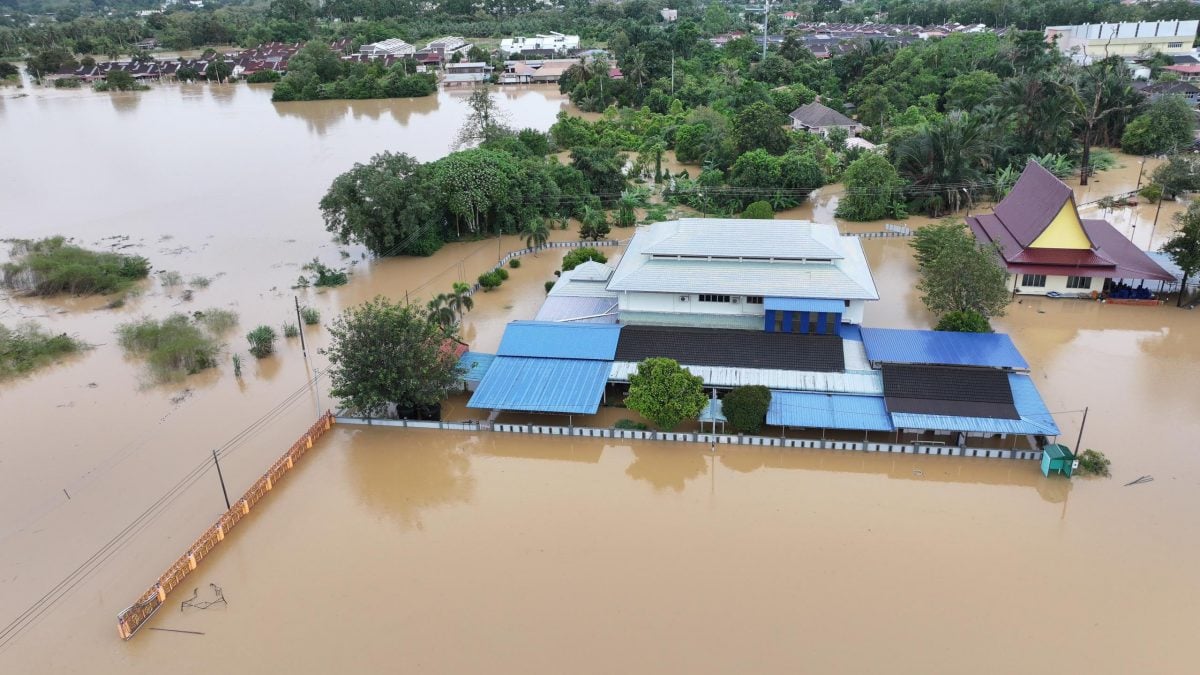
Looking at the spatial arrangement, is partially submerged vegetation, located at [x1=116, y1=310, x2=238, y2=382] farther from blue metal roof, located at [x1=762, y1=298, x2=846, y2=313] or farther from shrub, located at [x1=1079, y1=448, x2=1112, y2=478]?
shrub, located at [x1=1079, y1=448, x2=1112, y2=478]

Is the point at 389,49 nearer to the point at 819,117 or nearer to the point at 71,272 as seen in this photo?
the point at 819,117

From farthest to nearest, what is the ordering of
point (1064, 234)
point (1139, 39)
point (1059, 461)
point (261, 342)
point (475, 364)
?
point (1139, 39)
point (1064, 234)
point (261, 342)
point (475, 364)
point (1059, 461)

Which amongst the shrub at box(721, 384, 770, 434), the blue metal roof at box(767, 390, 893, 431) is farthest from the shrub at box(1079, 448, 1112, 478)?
the shrub at box(721, 384, 770, 434)

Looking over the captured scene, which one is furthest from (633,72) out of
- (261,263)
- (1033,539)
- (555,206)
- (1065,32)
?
(1033,539)

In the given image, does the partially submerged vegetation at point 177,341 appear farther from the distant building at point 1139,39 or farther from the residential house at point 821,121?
the distant building at point 1139,39

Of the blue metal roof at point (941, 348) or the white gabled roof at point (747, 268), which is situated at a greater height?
the white gabled roof at point (747, 268)

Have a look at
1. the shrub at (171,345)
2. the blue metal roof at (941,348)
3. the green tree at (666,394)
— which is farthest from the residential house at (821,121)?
the shrub at (171,345)

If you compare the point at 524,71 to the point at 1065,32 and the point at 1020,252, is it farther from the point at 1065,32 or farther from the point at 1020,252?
the point at 1020,252

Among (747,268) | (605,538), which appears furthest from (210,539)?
(747,268)
